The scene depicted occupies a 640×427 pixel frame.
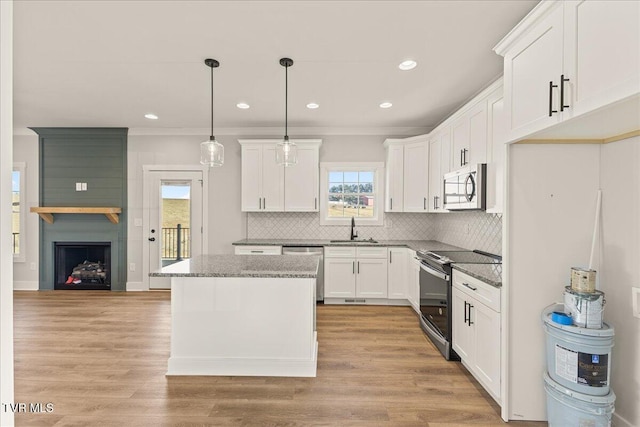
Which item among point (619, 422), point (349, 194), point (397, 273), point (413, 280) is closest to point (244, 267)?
point (413, 280)

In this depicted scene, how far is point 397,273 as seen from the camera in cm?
425

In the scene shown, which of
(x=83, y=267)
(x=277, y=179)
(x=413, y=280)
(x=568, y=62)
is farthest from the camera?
(x=83, y=267)

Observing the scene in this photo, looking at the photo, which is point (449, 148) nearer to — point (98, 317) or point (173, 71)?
point (173, 71)

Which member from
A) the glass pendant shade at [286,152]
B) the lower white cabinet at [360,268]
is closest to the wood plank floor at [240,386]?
the lower white cabinet at [360,268]

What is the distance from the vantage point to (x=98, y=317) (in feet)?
12.4

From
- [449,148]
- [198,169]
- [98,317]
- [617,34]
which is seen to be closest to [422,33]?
[617,34]

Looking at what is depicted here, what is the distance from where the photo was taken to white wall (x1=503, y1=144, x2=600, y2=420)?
191 centimetres

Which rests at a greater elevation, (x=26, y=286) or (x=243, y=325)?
(x=243, y=325)

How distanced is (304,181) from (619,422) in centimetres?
389

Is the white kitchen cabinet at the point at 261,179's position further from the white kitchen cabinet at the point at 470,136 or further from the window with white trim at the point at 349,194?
the white kitchen cabinet at the point at 470,136

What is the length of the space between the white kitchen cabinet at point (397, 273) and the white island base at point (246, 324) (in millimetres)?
2101

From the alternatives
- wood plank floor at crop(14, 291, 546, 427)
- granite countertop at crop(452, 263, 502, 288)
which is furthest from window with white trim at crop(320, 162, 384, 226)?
granite countertop at crop(452, 263, 502, 288)

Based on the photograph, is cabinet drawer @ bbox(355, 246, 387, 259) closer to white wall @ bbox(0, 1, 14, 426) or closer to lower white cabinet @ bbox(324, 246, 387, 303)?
lower white cabinet @ bbox(324, 246, 387, 303)

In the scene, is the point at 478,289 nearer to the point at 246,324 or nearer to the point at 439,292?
the point at 439,292
